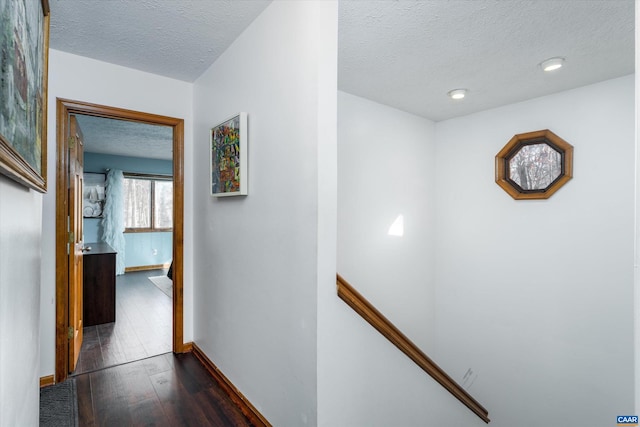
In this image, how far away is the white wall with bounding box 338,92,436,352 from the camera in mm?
2906

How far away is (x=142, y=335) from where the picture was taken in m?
3.20

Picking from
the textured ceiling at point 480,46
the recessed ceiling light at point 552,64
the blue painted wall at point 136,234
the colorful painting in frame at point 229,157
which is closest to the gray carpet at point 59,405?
the colorful painting in frame at point 229,157

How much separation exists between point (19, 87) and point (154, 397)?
215cm

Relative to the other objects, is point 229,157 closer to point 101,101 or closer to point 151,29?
point 151,29

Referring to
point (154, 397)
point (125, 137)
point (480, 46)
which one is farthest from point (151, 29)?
point (125, 137)

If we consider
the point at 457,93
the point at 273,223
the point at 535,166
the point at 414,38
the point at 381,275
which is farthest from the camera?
the point at 381,275

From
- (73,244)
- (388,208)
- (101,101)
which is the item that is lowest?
(73,244)

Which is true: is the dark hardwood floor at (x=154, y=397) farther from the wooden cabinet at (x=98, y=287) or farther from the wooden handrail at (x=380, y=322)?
the wooden cabinet at (x=98, y=287)

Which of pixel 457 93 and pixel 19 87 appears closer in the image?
pixel 19 87

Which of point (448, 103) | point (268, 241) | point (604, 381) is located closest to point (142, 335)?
point (268, 241)

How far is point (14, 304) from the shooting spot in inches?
30.4

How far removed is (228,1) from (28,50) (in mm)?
1212

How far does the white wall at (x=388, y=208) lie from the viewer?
291cm

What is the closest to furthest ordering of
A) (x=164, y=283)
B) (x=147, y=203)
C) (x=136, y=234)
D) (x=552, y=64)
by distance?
1. (x=552, y=64)
2. (x=164, y=283)
3. (x=136, y=234)
4. (x=147, y=203)
